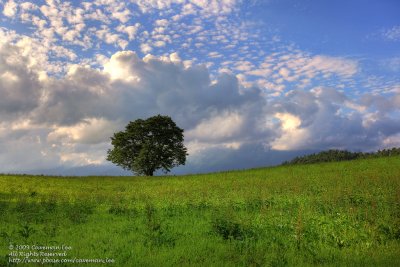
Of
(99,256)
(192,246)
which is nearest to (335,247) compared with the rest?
(192,246)

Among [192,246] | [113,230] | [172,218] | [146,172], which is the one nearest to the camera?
[192,246]

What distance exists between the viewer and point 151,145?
71.5m

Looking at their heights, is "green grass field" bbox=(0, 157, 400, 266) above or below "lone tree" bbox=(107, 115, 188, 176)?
below

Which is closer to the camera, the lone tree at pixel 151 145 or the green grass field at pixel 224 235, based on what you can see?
the green grass field at pixel 224 235

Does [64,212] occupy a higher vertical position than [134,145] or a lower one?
lower

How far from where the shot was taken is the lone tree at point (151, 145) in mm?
71875

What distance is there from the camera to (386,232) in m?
13.7

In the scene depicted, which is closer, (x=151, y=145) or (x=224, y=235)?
(x=224, y=235)

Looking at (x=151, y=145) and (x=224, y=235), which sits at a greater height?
(x=151, y=145)

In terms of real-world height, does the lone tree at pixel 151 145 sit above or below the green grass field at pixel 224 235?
above

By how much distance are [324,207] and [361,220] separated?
9.77 feet

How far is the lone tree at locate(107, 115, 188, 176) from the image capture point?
7188 cm

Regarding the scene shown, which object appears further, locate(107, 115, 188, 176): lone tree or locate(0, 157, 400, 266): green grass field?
locate(107, 115, 188, 176): lone tree

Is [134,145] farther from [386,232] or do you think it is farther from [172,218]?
[386,232]
